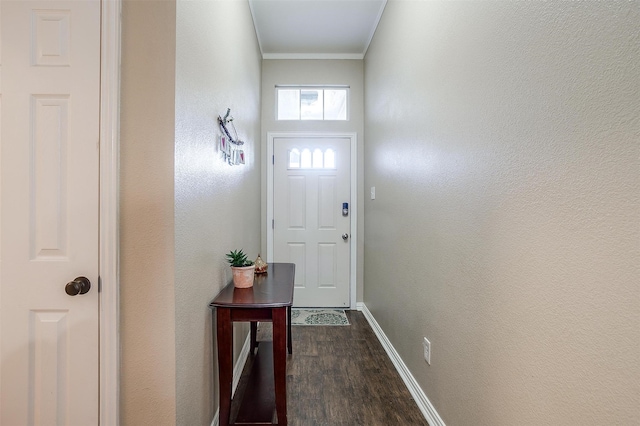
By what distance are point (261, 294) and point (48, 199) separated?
1.00 meters

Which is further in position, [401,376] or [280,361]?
[401,376]

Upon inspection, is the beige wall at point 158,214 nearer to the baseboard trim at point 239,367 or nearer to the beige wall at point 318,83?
the baseboard trim at point 239,367

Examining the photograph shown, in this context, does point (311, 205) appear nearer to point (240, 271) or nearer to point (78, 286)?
point (240, 271)

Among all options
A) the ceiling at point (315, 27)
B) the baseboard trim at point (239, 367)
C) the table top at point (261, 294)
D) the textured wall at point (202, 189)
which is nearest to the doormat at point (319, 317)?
the baseboard trim at point (239, 367)

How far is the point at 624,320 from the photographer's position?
0.67 metres

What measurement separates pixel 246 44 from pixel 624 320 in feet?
9.13

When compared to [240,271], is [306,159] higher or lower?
higher

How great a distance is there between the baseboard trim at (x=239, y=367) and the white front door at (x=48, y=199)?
672 mm

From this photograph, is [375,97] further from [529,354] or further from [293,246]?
A: [529,354]

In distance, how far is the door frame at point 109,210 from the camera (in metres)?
1.09

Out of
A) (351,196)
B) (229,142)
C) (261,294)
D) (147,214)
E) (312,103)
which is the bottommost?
(261,294)

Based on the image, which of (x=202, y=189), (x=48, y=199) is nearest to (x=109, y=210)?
(x=48, y=199)

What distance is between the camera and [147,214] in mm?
1111

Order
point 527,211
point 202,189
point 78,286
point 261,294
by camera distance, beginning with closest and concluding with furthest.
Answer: point 527,211
point 78,286
point 202,189
point 261,294
